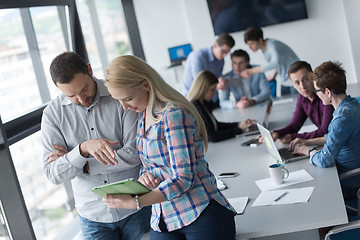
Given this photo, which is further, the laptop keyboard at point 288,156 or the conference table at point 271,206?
the laptop keyboard at point 288,156

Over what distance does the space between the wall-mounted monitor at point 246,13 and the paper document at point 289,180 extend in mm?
5433

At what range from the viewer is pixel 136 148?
91.0 inches

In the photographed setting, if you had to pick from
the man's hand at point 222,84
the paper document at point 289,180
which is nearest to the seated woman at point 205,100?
the man's hand at point 222,84

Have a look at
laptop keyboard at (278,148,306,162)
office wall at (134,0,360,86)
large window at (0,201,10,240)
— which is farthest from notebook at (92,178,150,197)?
office wall at (134,0,360,86)

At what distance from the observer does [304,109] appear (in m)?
3.93

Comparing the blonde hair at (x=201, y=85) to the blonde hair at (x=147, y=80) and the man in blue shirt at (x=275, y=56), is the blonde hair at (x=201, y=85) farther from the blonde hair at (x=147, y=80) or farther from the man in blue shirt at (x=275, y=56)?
the blonde hair at (x=147, y=80)

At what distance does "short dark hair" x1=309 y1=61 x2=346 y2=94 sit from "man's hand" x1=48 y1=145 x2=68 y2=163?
1649 mm

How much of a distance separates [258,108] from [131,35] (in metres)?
2.67

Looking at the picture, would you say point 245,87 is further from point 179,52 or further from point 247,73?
point 179,52

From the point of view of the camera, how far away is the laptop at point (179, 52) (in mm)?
8172

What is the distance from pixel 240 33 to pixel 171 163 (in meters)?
6.47

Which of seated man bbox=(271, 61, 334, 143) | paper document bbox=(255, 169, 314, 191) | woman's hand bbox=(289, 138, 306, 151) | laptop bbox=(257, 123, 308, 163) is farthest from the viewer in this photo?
seated man bbox=(271, 61, 334, 143)

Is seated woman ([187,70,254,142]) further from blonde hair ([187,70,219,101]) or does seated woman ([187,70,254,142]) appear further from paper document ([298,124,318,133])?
paper document ([298,124,318,133])

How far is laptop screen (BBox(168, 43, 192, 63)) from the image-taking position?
8.17 metres
